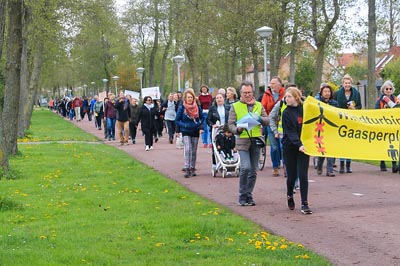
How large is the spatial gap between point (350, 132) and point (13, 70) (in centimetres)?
1092

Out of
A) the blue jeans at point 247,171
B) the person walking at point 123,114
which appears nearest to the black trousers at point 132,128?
the person walking at point 123,114

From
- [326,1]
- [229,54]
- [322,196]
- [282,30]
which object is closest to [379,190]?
[322,196]

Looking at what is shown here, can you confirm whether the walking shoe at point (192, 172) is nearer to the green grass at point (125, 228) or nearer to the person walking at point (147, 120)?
the green grass at point (125, 228)

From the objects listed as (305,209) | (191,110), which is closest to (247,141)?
(305,209)

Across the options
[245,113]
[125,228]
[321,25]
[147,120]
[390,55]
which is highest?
[390,55]

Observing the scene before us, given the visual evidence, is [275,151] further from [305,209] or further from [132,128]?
[132,128]

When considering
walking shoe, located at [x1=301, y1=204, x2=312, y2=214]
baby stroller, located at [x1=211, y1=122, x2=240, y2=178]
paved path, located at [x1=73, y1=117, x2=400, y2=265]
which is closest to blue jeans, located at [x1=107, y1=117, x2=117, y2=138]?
paved path, located at [x1=73, y1=117, x2=400, y2=265]

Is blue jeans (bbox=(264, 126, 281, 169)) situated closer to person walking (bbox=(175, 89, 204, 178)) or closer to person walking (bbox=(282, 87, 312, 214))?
person walking (bbox=(175, 89, 204, 178))

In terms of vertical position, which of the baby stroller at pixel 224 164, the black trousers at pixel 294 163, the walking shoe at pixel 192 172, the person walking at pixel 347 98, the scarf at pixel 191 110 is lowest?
the walking shoe at pixel 192 172

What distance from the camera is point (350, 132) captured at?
1149 cm

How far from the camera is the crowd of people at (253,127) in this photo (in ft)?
35.1

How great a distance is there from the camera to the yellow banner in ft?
36.0

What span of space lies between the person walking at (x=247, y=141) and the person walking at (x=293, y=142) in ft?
2.37

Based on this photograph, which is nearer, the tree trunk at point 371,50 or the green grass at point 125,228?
the green grass at point 125,228
